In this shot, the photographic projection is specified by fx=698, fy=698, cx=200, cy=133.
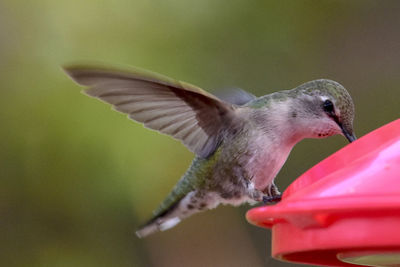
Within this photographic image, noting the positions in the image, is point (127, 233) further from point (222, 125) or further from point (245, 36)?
point (222, 125)

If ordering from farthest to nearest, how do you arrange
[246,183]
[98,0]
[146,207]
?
[98,0]
[146,207]
[246,183]

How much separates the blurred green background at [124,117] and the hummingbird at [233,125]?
1702 millimetres

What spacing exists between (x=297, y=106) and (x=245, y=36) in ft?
8.30

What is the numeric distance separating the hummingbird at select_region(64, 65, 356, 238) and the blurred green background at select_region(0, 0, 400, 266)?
5.58 ft

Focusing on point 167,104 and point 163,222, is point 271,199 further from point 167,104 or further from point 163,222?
point 163,222

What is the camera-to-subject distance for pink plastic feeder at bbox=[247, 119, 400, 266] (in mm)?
1469

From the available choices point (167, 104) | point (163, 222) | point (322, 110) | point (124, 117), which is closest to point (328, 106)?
point (322, 110)

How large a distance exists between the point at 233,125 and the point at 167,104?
0.97 ft

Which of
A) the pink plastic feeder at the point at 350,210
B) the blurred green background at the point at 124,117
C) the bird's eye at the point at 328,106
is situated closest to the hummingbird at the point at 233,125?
the bird's eye at the point at 328,106

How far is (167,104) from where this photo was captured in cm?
268

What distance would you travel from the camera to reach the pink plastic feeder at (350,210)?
147cm

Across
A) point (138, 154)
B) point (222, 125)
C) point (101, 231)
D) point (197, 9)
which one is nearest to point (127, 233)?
point (101, 231)

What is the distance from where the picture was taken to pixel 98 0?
195 inches

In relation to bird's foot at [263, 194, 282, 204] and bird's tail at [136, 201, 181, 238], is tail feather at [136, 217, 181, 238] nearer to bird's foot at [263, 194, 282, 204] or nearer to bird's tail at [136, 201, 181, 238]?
bird's tail at [136, 201, 181, 238]
